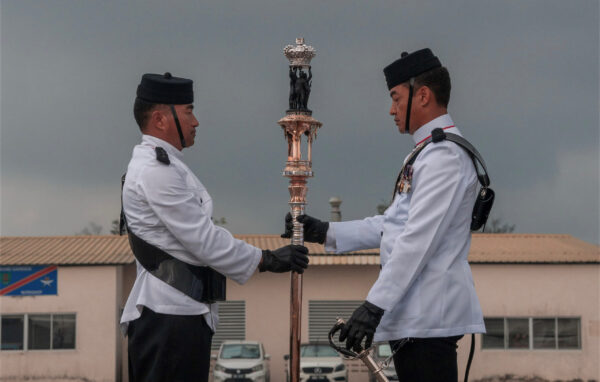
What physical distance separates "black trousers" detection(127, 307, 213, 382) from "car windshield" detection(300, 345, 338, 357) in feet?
68.4

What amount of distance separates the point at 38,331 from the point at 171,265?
82.3 feet

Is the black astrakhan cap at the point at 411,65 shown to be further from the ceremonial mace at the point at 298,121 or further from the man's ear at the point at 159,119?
the ceremonial mace at the point at 298,121

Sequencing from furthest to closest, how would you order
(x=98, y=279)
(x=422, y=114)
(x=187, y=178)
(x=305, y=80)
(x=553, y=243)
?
(x=553, y=243), (x=98, y=279), (x=305, y=80), (x=187, y=178), (x=422, y=114)

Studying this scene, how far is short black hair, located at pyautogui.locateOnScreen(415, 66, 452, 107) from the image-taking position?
5027mm

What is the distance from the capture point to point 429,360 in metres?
4.76

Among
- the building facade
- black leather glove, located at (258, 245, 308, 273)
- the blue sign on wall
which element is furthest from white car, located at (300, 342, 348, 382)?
black leather glove, located at (258, 245, 308, 273)

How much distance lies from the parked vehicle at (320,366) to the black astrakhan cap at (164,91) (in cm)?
2029

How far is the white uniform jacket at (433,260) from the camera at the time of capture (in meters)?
4.73

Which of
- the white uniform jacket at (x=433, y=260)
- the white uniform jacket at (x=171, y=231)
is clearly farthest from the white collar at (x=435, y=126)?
the white uniform jacket at (x=171, y=231)

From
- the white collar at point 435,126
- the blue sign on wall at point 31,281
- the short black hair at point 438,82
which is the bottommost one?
the blue sign on wall at point 31,281

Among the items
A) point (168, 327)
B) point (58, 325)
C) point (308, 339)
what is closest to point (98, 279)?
point (58, 325)

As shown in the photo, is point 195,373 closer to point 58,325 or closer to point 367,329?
point 367,329

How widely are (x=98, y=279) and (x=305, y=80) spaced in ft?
74.6

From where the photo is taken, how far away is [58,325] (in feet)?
94.9
